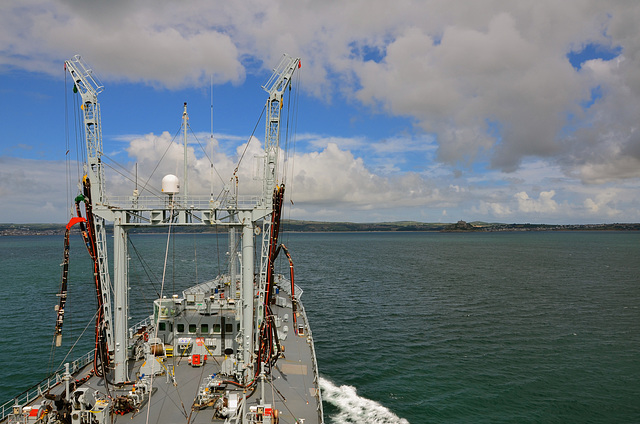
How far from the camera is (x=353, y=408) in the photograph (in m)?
31.4

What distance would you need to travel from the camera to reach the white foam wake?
29562 mm

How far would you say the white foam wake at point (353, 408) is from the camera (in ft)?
97.0

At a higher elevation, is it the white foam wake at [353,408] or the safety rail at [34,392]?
the safety rail at [34,392]

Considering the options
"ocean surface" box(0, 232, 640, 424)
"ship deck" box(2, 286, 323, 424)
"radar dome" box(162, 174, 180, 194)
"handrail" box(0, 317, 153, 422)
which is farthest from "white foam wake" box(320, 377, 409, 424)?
"radar dome" box(162, 174, 180, 194)

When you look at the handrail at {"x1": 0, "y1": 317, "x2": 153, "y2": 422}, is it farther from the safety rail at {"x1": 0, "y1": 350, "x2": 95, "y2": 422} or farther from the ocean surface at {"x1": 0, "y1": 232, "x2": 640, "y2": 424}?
the ocean surface at {"x1": 0, "y1": 232, "x2": 640, "y2": 424}

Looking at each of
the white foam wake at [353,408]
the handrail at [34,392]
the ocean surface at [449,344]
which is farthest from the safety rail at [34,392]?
the white foam wake at [353,408]

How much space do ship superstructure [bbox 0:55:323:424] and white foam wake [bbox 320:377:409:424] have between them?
5373 mm

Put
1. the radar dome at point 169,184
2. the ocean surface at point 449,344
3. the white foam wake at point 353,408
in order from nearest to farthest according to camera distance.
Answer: the radar dome at point 169,184 < the white foam wake at point 353,408 < the ocean surface at point 449,344

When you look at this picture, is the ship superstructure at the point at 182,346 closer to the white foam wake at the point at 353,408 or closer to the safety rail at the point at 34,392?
the safety rail at the point at 34,392

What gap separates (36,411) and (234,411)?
9223 mm

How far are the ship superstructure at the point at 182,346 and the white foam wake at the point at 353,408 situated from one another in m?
5.37

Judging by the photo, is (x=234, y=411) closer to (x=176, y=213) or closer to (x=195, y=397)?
(x=195, y=397)

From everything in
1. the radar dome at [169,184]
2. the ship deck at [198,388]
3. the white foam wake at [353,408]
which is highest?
the radar dome at [169,184]

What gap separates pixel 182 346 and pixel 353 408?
14.2 meters
